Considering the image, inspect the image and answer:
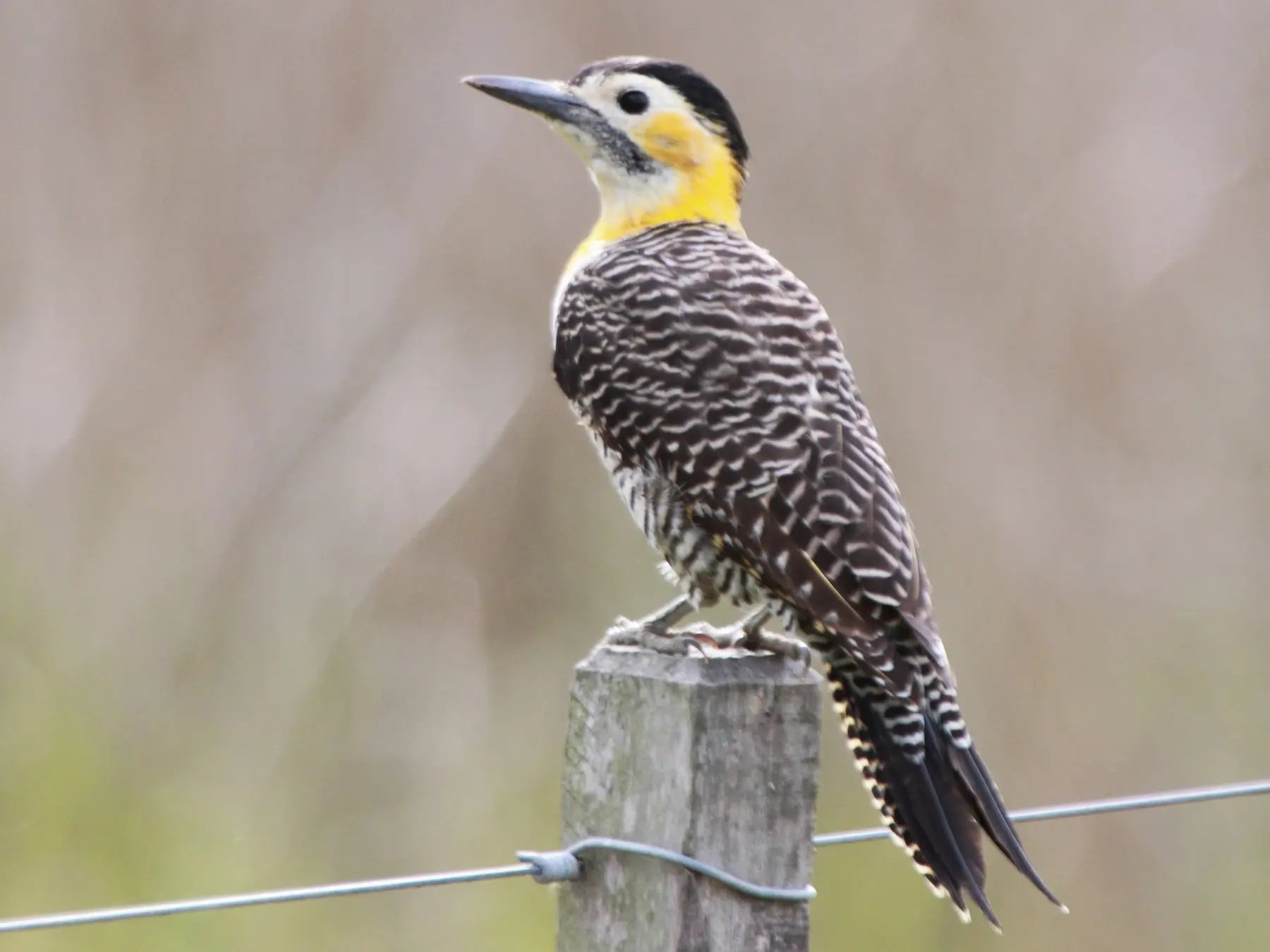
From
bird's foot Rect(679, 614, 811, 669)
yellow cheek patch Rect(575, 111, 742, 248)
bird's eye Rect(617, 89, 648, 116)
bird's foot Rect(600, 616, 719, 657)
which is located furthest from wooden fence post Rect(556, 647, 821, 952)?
bird's eye Rect(617, 89, 648, 116)

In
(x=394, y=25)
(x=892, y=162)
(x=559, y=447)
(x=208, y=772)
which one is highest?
(x=394, y=25)

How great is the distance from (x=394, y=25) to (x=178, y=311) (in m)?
1.24

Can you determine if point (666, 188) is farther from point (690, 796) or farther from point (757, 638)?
point (690, 796)

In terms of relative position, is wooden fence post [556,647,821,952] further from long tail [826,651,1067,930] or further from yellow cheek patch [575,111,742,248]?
yellow cheek patch [575,111,742,248]

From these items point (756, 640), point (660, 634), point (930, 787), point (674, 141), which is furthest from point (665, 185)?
point (930, 787)

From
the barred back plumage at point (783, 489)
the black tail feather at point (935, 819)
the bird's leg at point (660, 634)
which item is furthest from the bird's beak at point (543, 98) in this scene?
the black tail feather at point (935, 819)

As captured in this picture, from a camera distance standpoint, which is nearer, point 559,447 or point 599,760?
point 599,760

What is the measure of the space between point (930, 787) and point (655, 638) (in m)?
0.54

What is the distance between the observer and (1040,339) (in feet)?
20.3

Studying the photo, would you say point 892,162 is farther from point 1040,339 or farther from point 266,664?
point 266,664

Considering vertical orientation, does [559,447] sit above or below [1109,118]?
below

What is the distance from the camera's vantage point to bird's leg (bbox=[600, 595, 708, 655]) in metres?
3.19

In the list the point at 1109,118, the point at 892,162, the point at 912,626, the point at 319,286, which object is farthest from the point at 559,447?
the point at 912,626

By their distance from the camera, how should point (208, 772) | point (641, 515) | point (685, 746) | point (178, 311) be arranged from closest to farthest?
point (685, 746) < point (641, 515) < point (208, 772) < point (178, 311)
